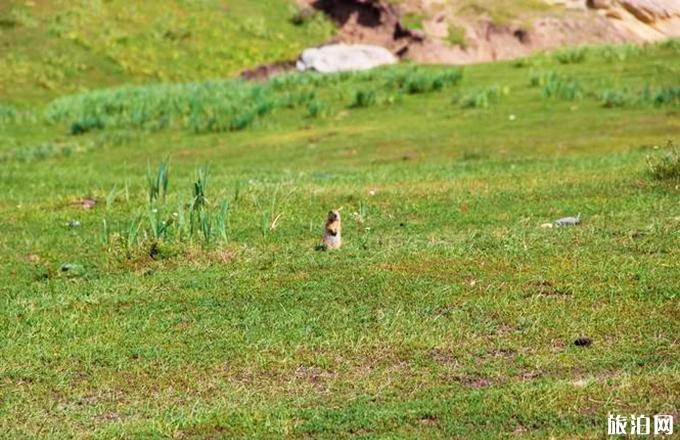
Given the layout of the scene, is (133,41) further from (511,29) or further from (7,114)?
(511,29)

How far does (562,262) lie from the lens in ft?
32.3

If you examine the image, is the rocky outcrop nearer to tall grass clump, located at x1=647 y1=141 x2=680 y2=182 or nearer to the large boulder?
the large boulder

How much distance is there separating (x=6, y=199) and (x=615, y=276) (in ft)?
32.7

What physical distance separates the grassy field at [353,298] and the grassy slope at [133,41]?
15498 millimetres

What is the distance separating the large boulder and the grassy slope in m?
3.18

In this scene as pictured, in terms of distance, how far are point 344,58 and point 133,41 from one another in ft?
24.1

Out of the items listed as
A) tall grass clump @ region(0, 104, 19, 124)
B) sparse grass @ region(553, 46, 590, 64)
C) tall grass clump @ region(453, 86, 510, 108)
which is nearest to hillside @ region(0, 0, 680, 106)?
tall grass clump @ region(0, 104, 19, 124)

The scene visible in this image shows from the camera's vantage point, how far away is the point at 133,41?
38.5 m

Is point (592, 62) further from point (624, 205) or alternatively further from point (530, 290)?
point (530, 290)

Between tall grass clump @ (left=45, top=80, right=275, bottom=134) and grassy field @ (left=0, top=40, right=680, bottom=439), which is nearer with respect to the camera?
grassy field @ (left=0, top=40, right=680, bottom=439)

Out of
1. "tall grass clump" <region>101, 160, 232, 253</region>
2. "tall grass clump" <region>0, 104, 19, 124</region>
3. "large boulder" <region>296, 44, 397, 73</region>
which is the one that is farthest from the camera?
"large boulder" <region>296, 44, 397, 73</region>

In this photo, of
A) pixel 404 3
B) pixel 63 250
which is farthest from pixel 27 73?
pixel 63 250

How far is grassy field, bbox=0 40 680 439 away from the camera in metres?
6.86

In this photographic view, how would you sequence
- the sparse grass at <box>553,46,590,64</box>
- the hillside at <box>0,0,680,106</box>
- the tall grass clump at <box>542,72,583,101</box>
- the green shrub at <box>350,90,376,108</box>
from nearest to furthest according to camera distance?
the tall grass clump at <box>542,72,583,101</box> → the green shrub at <box>350,90,376,108</box> → the sparse grass at <box>553,46,590,64</box> → the hillside at <box>0,0,680,106</box>
